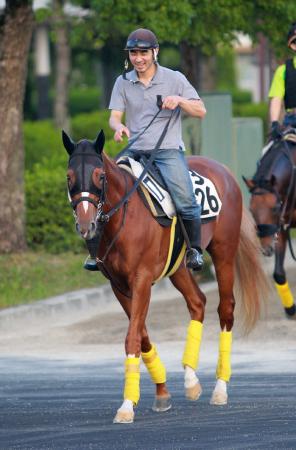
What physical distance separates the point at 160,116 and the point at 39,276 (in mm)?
7328

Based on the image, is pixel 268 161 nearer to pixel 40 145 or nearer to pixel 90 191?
pixel 90 191

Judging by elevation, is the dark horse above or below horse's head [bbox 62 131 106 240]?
below

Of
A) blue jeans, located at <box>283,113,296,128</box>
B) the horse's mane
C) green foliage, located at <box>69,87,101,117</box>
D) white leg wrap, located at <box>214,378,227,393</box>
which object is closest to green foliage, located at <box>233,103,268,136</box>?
green foliage, located at <box>69,87,101,117</box>

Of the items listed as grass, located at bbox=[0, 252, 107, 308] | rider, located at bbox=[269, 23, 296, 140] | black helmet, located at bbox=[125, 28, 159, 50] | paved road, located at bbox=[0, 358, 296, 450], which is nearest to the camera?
paved road, located at bbox=[0, 358, 296, 450]

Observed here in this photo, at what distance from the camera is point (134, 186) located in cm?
1009

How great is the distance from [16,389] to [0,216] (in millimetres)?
7665

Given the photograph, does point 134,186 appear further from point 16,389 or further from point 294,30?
point 294,30

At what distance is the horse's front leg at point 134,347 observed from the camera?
9625 mm

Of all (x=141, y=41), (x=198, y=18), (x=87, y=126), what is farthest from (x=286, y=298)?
(x=87, y=126)

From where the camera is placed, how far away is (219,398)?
410 inches

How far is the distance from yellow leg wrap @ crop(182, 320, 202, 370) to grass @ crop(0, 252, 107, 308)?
16.8 feet

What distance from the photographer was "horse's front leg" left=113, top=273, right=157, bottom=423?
31.6ft

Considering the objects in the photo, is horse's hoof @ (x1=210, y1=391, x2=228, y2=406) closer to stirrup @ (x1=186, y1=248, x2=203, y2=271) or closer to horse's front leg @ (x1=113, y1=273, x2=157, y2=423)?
horse's front leg @ (x1=113, y1=273, x2=157, y2=423)

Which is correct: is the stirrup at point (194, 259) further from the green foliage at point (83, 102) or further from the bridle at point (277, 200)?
the green foliage at point (83, 102)
